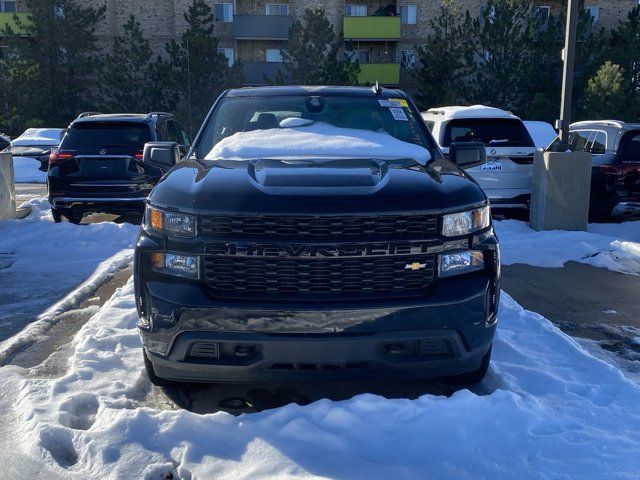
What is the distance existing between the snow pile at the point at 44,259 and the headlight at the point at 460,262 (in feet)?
10.6

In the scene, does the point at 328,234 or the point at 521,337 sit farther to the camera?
the point at 521,337

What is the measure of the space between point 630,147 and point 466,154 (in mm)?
6609

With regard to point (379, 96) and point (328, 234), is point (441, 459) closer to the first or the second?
point (328, 234)

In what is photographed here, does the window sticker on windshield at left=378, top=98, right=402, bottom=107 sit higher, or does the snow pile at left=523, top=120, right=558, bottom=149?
the window sticker on windshield at left=378, top=98, right=402, bottom=107

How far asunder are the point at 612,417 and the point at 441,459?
3.62 feet

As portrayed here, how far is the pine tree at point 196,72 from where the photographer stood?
29.8 m

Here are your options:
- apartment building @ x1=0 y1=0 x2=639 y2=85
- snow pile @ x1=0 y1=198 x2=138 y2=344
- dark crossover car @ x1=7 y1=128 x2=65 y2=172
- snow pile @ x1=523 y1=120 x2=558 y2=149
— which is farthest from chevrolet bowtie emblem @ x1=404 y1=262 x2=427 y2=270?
apartment building @ x1=0 y1=0 x2=639 y2=85

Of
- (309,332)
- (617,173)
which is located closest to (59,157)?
(309,332)

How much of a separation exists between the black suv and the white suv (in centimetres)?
419

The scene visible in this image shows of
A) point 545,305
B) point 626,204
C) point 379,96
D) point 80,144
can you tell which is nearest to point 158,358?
point 379,96

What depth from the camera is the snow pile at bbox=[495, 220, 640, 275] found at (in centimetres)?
781

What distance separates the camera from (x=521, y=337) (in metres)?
4.82

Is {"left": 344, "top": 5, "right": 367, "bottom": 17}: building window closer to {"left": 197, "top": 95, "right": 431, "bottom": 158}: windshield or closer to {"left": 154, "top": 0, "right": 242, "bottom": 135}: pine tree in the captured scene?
{"left": 154, "top": 0, "right": 242, "bottom": 135}: pine tree

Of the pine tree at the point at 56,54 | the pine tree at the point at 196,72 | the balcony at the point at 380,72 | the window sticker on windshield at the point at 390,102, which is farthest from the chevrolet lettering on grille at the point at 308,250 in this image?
the pine tree at the point at 56,54
